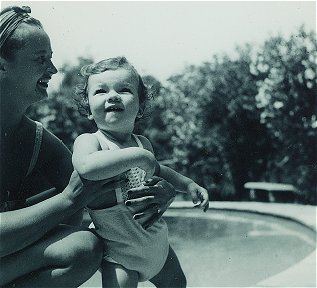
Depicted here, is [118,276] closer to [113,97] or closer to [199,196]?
[199,196]

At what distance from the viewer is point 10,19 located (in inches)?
72.6

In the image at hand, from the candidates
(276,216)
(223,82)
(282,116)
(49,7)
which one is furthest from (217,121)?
(49,7)

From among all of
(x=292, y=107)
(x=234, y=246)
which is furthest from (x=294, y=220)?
(x=292, y=107)

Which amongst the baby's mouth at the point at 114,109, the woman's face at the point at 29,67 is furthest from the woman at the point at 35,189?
the baby's mouth at the point at 114,109

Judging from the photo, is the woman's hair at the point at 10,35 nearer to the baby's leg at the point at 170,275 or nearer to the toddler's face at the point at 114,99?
the toddler's face at the point at 114,99

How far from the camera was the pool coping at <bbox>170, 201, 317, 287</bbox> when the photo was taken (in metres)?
3.77

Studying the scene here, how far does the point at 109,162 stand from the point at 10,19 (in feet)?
2.06

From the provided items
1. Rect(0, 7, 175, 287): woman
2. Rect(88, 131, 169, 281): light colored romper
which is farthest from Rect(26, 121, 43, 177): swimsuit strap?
Rect(88, 131, 169, 281): light colored romper

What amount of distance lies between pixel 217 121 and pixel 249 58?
6.69 feet

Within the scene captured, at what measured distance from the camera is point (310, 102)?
44.5ft

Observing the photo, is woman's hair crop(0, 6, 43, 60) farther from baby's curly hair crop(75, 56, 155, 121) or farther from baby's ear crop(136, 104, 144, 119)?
baby's ear crop(136, 104, 144, 119)

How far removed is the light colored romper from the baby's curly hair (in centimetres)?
21

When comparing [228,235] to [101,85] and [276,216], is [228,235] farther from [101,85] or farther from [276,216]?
[101,85]

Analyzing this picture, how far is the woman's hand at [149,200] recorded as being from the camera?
1.72m
